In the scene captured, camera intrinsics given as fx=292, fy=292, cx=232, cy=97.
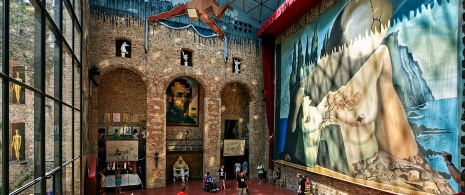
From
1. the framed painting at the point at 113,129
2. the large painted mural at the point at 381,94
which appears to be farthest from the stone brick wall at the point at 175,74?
the large painted mural at the point at 381,94

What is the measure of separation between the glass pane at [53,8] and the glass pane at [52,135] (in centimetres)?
155

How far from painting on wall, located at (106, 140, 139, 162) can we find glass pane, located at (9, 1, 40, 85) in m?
11.0

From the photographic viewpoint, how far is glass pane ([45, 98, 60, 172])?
504 centimetres

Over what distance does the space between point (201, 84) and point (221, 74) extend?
135 cm

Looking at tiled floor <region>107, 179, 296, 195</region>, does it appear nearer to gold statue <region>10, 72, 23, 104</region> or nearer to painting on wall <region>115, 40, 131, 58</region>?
painting on wall <region>115, 40, 131, 58</region>

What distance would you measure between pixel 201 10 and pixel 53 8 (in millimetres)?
9958

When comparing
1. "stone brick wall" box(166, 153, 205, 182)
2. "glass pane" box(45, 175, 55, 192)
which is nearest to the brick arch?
"stone brick wall" box(166, 153, 205, 182)

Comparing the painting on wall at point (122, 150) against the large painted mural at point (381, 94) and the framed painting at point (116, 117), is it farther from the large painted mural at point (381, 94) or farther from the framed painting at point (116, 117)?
the large painted mural at point (381, 94)

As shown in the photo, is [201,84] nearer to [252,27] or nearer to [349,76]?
[252,27]

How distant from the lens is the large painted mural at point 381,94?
284 inches

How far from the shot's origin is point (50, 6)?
5.20 m

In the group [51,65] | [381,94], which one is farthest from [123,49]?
[381,94]

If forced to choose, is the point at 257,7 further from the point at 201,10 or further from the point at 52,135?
the point at 52,135

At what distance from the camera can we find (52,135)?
17.8 feet
